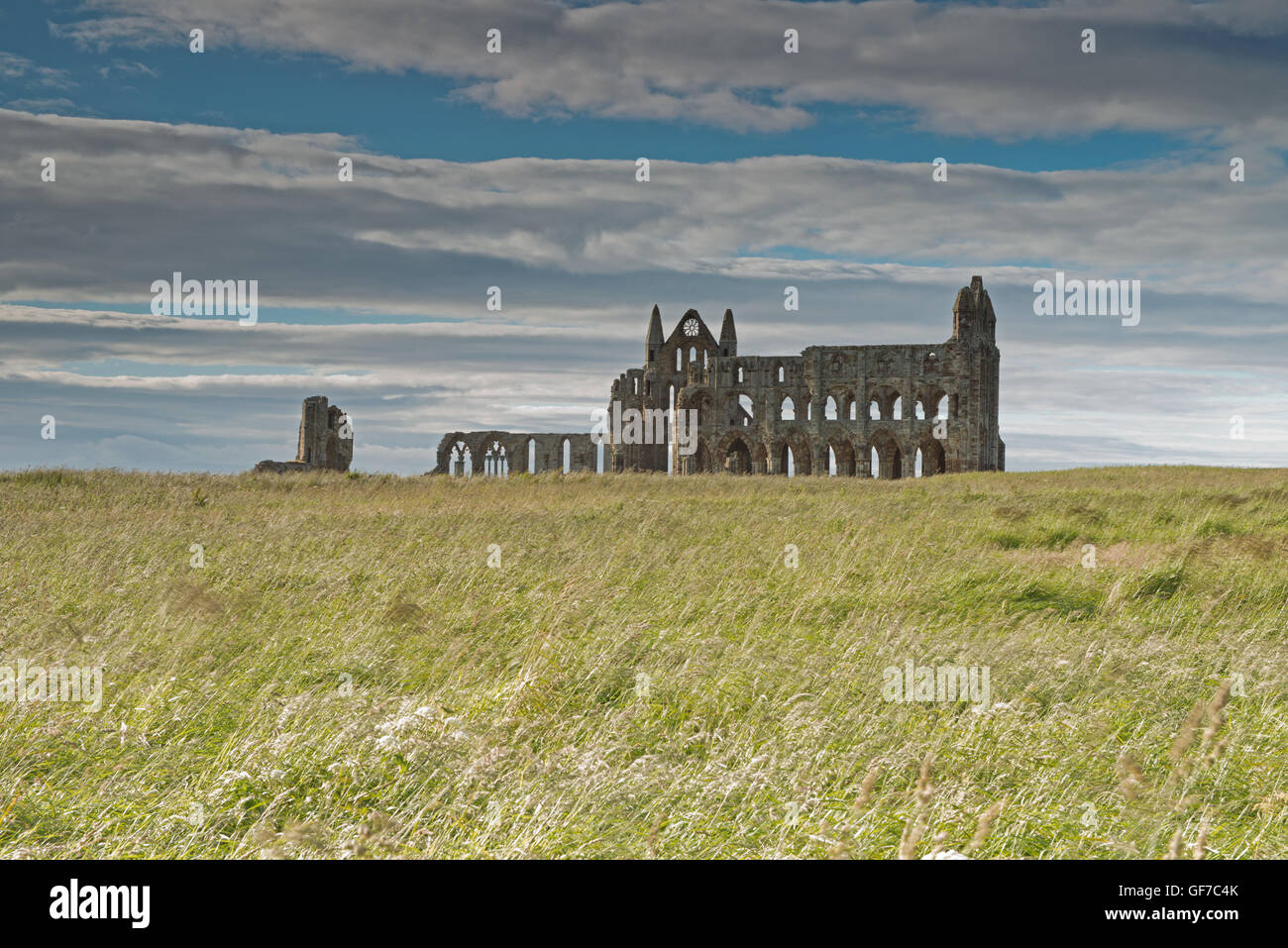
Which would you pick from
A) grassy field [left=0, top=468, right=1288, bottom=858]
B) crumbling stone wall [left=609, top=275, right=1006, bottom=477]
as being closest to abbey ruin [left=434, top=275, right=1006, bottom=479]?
crumbling stone wall [left=609, top=275, right=1006, bottom=477]

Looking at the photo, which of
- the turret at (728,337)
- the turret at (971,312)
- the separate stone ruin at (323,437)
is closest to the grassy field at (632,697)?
the separate stone ruin at (323,437)

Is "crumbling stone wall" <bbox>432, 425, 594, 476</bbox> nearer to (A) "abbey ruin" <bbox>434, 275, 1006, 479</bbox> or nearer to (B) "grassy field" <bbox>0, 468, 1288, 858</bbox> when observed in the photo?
(A) "abbey ruin" <bbox>434, 275, 1006, 479</bbox>

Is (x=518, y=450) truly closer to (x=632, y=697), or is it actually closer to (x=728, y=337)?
(x=728, y=337)

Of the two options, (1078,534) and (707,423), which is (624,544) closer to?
(1078,534)

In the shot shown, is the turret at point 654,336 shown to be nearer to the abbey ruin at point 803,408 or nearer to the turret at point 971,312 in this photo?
the abbey ruin at point 803,408

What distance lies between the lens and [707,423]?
2395 inches

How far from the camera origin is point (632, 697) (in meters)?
6.41

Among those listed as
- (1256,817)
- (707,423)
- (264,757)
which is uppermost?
(707,423)

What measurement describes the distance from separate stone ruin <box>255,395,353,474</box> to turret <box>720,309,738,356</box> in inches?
938

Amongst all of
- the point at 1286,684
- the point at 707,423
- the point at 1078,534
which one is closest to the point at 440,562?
the point at 1286,684

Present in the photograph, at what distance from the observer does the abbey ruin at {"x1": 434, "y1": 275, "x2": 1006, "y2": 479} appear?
5559cm

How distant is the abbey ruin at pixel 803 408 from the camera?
55594 mm

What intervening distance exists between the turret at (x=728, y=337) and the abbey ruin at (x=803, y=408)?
8 cm

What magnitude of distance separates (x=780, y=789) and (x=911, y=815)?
623 mm
